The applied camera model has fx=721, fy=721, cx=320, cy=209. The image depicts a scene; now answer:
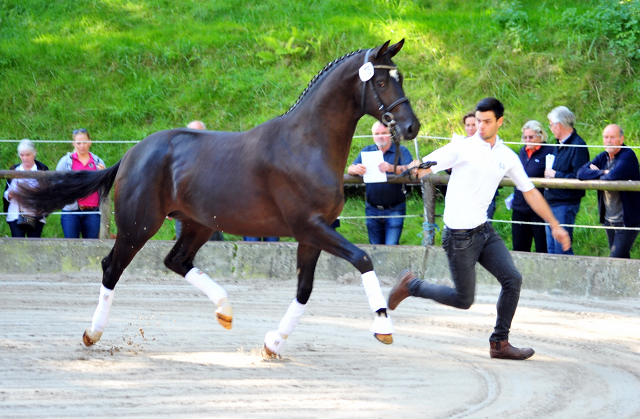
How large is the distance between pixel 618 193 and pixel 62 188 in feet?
17.5

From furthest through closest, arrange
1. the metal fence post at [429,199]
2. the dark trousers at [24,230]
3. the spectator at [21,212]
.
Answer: the dark trousers at [24,230]
the spectator at [21,212]
the metal fence post at [429,199]

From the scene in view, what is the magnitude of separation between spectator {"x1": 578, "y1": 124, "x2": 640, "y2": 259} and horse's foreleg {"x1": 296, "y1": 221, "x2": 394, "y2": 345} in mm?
4009

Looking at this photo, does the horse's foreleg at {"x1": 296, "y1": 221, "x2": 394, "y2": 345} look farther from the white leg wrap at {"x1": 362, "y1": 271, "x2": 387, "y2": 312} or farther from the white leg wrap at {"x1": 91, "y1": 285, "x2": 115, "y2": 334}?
the white leg wrap at {"x1": 91, "y1": 285, "x2": 115, "y2": 334}

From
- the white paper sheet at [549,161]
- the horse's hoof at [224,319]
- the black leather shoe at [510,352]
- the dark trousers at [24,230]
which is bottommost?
the dark trousers at [24,230]

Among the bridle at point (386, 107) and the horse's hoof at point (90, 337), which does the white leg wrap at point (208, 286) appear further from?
the bridle at point (386, 107)

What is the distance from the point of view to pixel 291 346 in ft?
17.2

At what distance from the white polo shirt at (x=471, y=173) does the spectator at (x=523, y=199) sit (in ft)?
10.2

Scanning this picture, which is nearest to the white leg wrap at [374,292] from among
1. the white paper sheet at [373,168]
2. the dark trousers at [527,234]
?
the white paper sheet at [373,168]

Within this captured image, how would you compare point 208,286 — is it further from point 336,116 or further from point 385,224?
point 385,224

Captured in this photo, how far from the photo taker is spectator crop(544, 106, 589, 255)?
298 inches

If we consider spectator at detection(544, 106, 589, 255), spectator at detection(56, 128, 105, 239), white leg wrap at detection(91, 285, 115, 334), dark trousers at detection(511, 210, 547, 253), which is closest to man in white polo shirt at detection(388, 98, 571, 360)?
white leg wrap at detection(91, 285, 115, 334)

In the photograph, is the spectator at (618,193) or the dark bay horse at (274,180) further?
the spectator at (618,193)

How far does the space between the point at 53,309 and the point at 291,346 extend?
2.50 meters

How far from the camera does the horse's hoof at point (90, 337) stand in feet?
16.6
